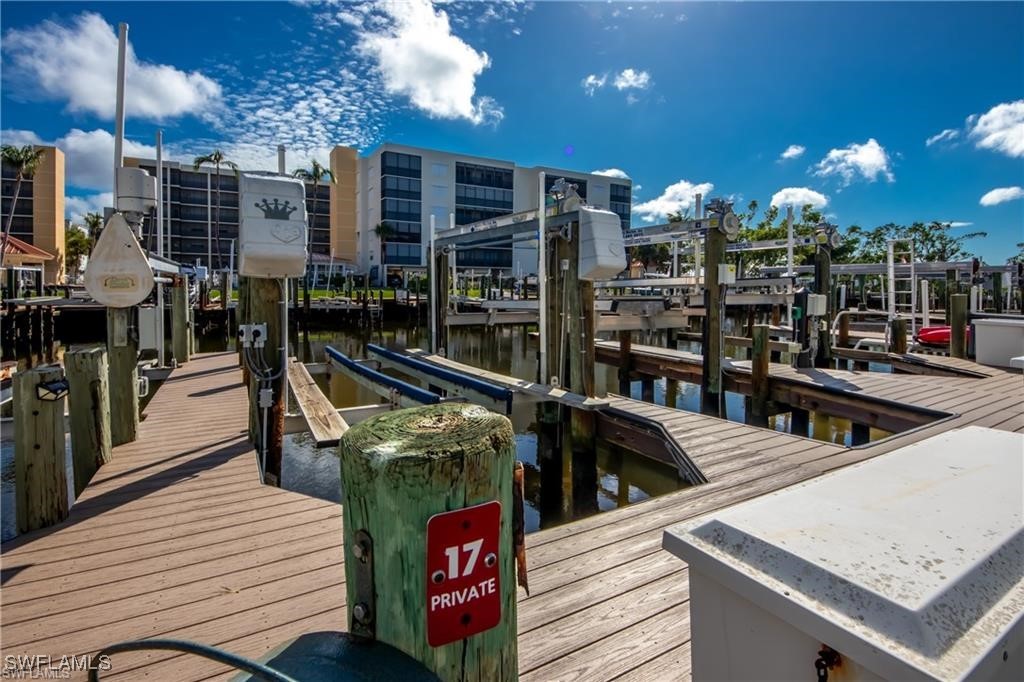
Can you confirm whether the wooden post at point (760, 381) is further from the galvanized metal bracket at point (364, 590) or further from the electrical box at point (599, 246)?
the galvanized metal bracket at point (364, 590)

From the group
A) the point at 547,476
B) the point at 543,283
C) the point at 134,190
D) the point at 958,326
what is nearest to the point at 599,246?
the point at 543,283

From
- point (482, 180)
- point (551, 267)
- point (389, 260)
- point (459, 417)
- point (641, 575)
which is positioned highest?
point (482, 180)

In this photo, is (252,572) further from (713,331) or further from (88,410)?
(713,331)

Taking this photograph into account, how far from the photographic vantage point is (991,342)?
9.55 metres

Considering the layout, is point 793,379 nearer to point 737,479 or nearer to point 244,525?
point 737,479

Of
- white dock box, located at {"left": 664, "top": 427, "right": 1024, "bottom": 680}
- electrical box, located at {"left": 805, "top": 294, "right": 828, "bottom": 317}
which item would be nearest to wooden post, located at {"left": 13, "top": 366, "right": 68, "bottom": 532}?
white dock box, located at {"left": 664, "top": 427, "right": 1024, "bottom": 680}

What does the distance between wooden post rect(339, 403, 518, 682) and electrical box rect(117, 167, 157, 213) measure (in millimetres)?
5097

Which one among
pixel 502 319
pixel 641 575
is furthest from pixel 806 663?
pixel 502 319

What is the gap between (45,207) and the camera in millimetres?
47250

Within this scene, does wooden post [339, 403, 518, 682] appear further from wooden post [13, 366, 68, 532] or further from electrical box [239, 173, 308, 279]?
electrical box [239, 173, 308, 279]

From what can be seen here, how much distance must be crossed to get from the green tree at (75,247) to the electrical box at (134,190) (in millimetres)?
64005

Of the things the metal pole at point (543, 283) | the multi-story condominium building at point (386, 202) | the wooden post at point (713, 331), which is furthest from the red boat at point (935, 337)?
the multi-story condominium building at point (386, 202)

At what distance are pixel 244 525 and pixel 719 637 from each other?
3182 millimetres

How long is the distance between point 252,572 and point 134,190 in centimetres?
398
